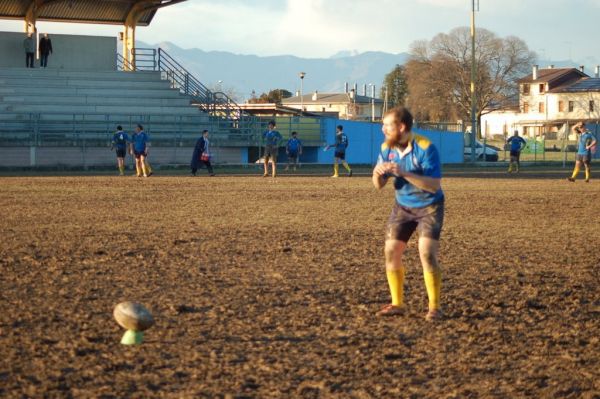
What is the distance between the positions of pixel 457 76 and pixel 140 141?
274 ft

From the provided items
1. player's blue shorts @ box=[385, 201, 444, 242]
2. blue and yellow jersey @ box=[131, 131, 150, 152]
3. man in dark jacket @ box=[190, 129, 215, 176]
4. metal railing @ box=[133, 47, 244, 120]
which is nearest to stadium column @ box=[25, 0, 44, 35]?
metal railing @ box=[133, 47, 244, 120]

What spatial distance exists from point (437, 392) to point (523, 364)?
1.08 metres

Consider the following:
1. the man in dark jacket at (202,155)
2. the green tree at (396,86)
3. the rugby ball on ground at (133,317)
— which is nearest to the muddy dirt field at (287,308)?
the rugby ball on ground at (133,317)

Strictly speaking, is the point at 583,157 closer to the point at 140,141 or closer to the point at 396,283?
the point at 140,141

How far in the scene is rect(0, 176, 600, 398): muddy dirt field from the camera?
6.70 m

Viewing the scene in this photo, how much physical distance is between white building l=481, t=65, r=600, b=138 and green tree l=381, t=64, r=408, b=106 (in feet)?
41.4

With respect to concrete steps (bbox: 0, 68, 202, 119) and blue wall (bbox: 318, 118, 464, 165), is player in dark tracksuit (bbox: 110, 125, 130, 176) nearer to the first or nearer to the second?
concrete steps (bbox: 0, 68, 202, 119)

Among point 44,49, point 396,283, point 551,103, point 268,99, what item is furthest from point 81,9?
point 551,103

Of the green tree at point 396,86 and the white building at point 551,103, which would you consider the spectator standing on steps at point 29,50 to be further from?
the green tree at point 396,86

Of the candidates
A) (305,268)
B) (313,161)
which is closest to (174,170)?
(313,161)

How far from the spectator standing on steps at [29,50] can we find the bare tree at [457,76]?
69195 mm

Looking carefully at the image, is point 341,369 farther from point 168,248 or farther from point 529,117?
point 529,117

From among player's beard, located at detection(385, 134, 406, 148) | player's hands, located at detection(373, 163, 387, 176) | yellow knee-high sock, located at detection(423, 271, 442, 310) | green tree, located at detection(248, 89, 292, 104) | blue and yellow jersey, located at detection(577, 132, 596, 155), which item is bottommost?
yellow knee-high sock, located at detection(423, 271, 442, 310)

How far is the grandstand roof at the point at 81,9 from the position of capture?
165ft
